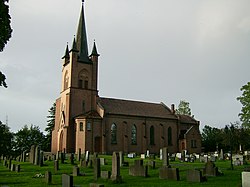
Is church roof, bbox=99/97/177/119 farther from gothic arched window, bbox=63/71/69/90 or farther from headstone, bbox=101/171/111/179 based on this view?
headstone, bbox=101/171/111/179

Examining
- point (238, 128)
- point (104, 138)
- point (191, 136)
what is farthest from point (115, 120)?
point (238, 128)

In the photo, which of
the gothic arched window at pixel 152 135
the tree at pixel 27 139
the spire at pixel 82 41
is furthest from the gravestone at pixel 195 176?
the tree at pixel 27 139

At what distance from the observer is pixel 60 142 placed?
165 ft

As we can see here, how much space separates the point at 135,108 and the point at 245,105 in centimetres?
1922

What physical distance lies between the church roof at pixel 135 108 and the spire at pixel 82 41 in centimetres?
827

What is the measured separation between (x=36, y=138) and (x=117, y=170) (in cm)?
5449

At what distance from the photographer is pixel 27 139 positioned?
215ft

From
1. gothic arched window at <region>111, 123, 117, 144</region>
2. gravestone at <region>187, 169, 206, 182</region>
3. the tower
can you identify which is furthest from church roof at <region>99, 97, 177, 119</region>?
gravestone at <region>187, 169, 206, 182</region>

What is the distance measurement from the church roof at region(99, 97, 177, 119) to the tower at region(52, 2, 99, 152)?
9.44ft

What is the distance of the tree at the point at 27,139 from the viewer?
64312 millimetres

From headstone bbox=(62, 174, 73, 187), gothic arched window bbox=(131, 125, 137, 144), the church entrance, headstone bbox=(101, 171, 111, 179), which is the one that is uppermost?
gothic arched window bbox=(131, 125, 137, 144)

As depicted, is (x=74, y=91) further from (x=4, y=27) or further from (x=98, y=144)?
(x=4, y=27)

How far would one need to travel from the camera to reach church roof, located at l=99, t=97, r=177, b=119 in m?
52.7

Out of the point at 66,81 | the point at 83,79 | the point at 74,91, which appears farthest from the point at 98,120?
the point at 66,81
